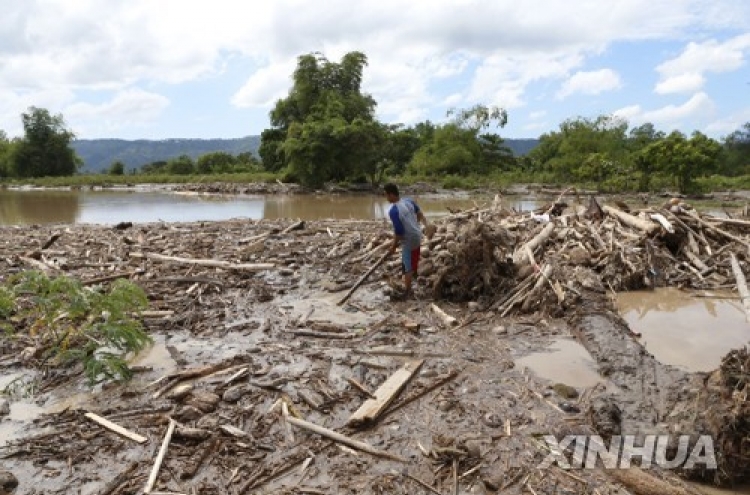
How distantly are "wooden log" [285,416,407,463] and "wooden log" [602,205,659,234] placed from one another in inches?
333

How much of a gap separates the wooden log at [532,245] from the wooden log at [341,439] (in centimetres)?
485

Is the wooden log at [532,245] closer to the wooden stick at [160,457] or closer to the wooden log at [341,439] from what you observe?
the wooden log at [341,439]

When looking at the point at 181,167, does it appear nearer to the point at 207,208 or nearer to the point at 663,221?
the point at 207,208

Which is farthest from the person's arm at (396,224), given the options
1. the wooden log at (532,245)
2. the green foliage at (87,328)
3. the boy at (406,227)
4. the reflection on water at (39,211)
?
the reflection on water at (39,211)

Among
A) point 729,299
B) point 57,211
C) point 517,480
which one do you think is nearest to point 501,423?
point 517,480

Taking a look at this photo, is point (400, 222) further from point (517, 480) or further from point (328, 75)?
point (328, 75)

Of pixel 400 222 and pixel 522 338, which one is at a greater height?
pixel 400 222

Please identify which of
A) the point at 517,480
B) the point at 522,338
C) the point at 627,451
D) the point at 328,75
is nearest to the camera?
the point at 517,480

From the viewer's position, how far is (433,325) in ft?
22.0

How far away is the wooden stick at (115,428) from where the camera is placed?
13.4 ft

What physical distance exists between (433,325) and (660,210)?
7.27 m

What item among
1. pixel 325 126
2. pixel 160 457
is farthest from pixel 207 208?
pixel 160 457

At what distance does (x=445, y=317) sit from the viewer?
6871 mm

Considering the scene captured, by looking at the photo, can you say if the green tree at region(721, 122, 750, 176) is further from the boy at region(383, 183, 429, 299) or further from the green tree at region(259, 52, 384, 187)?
the boy at region(383, 183, 429, 299)
